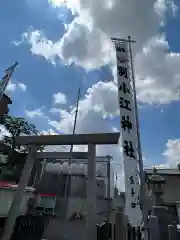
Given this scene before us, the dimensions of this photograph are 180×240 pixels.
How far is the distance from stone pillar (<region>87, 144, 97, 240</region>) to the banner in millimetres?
1762

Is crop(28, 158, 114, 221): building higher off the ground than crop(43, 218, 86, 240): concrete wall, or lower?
higher

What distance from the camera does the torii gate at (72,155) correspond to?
7.01 metres

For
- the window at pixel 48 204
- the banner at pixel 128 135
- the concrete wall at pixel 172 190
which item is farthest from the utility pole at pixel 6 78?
the concrete wall at pixel 172 190

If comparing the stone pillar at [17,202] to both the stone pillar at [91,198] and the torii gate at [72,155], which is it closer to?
the torii gate at [72,155]

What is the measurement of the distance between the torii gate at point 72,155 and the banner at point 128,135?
1.60 metres

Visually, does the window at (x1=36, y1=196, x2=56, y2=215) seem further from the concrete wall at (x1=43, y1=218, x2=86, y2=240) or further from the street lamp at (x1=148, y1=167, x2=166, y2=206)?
the street lamp at (x1=148, y1=167, x2=166, y2=206)

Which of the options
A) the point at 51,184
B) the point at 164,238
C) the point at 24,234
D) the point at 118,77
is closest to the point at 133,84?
the point at 118,77

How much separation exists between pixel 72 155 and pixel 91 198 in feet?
6.45

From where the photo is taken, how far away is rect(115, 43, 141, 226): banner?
820 cm

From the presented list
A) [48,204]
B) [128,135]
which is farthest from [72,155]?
[48,204]

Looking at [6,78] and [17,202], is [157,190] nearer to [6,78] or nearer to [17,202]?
[17,202]

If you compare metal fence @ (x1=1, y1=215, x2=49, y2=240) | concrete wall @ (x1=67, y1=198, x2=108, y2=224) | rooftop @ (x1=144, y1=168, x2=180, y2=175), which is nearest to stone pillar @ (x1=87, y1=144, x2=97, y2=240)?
metal fence @ (x1=1, y1=215, x2=49, y2=240)

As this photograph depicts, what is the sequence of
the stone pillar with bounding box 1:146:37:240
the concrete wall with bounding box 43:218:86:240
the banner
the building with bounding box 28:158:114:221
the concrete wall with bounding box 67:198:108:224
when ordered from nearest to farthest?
the stone pillar with bounding box 1:146:37:240, the banner, the concrete wall with bounding box 43:218:86:240, the concrete wall with bounding box 67:198:108:224, the building with bounding box 28:158:114:221

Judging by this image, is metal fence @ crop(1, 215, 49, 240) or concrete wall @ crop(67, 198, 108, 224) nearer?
metal fence @ crop(1, 215, 49, 240)
